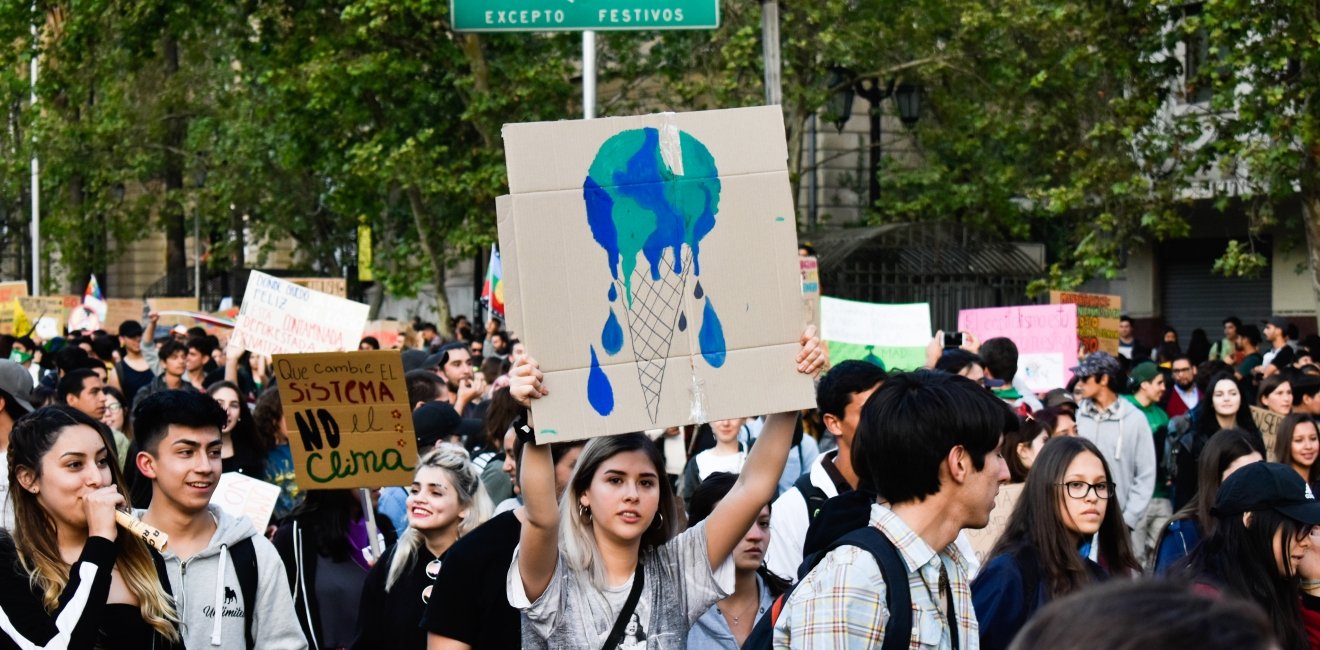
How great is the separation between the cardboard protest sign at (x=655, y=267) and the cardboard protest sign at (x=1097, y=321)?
10475 mm

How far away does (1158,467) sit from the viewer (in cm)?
1163

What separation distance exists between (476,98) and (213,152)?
12218mm

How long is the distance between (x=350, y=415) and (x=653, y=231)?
2.94m

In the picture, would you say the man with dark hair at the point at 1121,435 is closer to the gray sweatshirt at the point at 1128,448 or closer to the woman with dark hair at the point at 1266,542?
the gray sweatshirt at the point at 1128,448

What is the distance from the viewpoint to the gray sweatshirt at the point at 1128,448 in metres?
10.6

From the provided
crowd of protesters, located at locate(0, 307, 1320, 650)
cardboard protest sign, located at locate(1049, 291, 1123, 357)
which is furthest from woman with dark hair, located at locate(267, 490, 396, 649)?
cardboard protest sign, located at locate(1049, 291, 1123, 357)

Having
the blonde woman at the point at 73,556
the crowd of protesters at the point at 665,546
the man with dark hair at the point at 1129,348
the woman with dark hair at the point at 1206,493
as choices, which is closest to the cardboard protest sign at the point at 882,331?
the man with dark hair at the point at 1129,348

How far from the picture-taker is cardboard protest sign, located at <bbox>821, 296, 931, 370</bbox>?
12859mm

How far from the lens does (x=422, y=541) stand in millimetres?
6023

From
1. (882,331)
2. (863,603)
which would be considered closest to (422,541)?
(863,603)

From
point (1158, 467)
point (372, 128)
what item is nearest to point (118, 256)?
point (372, 128)

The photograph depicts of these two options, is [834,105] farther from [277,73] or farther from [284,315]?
[284,315]

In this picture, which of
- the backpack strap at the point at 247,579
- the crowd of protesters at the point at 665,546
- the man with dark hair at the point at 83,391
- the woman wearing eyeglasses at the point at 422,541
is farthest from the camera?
the man with dark hair at the point at 83,391

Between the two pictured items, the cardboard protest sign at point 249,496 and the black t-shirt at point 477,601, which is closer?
the black t-shirt at point 477,601
